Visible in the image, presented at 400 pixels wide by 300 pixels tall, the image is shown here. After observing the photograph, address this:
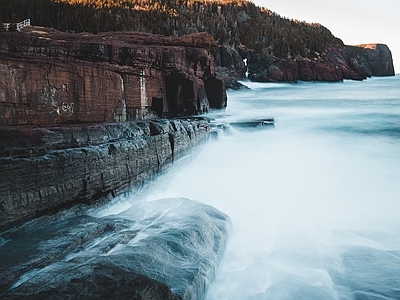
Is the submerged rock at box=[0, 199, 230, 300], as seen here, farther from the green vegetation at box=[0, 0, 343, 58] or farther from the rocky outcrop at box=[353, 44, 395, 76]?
the rocky outcrop at box=[353, 44, 395, 76]

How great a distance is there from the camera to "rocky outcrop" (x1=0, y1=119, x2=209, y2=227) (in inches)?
149

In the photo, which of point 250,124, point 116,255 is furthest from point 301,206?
point 250,124

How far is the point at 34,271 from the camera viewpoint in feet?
9.49

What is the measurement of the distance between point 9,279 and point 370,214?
5394 mm

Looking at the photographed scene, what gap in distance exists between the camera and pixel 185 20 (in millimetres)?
54312

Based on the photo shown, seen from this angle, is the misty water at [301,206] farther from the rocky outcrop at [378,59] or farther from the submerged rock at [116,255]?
the rocky outcrop at [378,59]

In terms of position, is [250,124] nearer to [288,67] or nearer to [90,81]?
[90,81]

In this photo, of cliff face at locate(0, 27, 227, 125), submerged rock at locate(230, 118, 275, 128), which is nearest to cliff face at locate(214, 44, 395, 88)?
submerged rock at locate(230, 118, 275, 128)

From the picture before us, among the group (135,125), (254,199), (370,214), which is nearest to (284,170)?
(254,199)

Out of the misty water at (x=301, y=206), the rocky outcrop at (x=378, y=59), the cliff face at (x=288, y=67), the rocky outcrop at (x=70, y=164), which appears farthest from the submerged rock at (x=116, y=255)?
the rocky outcrop at (x=378, y=59)

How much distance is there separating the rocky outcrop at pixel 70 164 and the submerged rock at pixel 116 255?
0.29 metres

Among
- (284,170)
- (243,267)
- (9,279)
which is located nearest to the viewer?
(9,279)

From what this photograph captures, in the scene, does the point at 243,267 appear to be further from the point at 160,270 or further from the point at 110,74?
the point at 110,74

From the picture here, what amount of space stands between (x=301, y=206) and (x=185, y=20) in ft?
178
